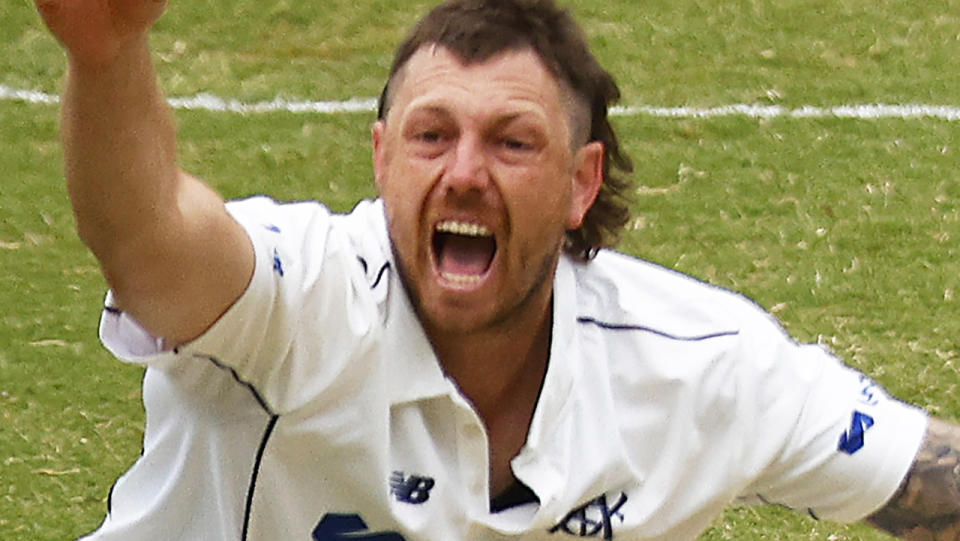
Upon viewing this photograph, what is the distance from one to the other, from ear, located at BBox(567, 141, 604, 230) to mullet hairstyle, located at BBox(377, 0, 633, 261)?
3cm

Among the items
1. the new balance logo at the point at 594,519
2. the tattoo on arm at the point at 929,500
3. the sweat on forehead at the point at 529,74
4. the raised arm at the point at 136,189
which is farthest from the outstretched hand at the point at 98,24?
the tattoo on arm at the point at 929,500

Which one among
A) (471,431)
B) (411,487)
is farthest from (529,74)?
(411,487)

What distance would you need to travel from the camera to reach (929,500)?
3.40 metres

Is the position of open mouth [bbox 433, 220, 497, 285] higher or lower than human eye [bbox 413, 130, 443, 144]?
lower

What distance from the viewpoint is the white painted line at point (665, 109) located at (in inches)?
268

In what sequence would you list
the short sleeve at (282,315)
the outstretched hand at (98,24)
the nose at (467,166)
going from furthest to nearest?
the nose at (467,166)
the short sleeve at (282,315)
the outstretched hand at (98,24)

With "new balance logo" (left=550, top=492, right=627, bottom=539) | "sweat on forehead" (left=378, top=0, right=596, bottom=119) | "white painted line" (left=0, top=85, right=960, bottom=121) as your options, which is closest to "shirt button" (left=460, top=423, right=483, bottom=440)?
"new balance logo" (left=550, top=492, right=627, bottom=539)

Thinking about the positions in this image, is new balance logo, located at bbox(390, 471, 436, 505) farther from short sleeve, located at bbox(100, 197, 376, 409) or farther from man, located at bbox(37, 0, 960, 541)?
short sleeve, located at bbox(100, 197, 376, 409)

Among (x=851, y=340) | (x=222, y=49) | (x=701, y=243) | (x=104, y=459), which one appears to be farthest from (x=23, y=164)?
(x=851, y=340)

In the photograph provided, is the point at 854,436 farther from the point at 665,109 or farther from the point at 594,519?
the point at 665,109

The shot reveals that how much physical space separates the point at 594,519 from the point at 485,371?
33cm

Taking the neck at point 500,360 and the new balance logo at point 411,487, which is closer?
the new balance logo at point 411,487

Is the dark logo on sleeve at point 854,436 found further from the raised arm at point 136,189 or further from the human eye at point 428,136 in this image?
the raised arm at point 136,189

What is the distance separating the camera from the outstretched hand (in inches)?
83.7
